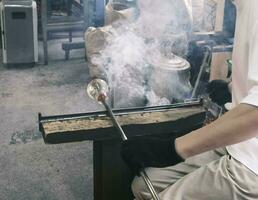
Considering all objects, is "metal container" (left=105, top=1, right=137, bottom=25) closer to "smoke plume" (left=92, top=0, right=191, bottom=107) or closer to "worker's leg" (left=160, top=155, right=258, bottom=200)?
"smoke plume" (left=92, top=0, right=191, bottom=107)

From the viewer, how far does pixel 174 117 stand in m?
1.63

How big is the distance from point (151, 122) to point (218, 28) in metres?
1.46

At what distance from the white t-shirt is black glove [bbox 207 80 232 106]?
0.37m

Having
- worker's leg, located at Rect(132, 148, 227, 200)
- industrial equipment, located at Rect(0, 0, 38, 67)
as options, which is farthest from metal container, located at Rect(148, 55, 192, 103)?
industrial equipment, located at Rect(0, 0, 38, 67)

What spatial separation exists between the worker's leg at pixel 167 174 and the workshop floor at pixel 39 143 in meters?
0.92

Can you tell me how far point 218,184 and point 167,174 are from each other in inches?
8.0

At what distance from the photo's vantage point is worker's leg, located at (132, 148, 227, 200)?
4.39ft

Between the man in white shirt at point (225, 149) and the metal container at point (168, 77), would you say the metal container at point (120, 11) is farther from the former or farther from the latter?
the man in white shirt at point (225, 149)

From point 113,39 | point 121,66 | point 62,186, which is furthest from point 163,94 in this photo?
point 62,186

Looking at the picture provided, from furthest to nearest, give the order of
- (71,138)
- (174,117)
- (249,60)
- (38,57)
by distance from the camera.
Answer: (38,57), (174,117), (71,138), (249,60)

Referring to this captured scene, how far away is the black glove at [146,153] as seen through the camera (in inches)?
50.3

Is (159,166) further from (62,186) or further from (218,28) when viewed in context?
(218,28)

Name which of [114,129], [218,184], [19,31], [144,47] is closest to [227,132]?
[218,184]

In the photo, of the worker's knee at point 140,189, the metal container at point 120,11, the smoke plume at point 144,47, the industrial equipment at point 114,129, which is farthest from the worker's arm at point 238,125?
the metal container at point 120,11
